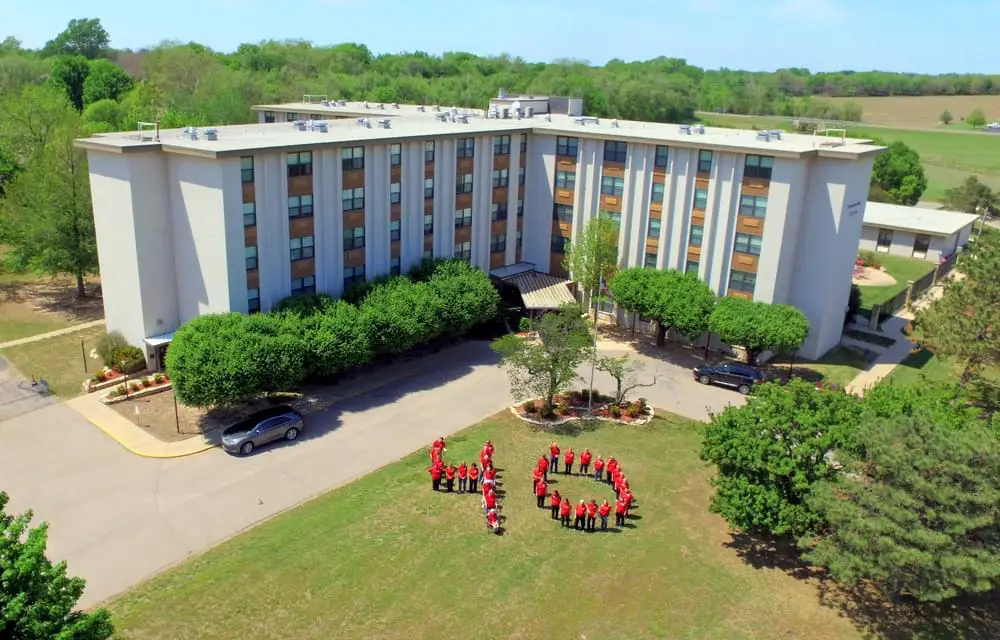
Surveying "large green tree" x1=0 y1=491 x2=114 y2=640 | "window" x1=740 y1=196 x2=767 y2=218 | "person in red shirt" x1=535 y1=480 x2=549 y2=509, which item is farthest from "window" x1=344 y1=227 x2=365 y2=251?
"large green tree" x1=0 y1=491 x2=114 y2=640

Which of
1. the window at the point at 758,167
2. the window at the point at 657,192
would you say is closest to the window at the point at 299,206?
the window at the point at 657,192

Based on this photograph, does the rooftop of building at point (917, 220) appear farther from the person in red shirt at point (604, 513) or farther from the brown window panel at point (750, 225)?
the person in red shirt at point (604, 513)

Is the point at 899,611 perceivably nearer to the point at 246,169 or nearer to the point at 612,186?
the point at 612,186

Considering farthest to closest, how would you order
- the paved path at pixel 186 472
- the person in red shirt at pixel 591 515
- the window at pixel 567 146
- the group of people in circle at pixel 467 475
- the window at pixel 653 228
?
the window at pixel 567 146, the window at pixel 653 228, the group of people in circle at pixel 467 475, the person in red shirt at pixel 591 515, the paved path at pixel 186 472

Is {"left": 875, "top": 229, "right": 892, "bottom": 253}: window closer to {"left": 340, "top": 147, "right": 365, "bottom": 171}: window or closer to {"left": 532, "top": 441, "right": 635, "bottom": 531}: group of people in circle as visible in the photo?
{"left": 532, "top": 441, "right": 635, "bottom": 531}: group of people in circle

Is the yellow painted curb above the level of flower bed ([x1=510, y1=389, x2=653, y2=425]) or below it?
below
